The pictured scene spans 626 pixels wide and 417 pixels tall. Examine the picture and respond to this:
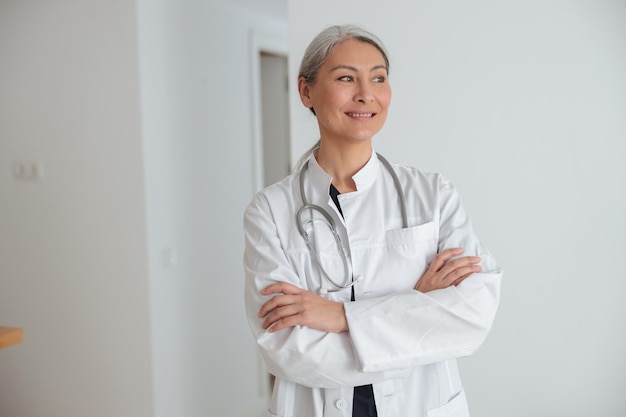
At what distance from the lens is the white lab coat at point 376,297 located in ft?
4.43

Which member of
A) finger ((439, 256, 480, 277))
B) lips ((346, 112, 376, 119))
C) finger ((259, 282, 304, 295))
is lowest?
finger ((259, 282, 304, 295))

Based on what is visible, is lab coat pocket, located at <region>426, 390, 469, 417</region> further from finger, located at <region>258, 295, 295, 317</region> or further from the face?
the face

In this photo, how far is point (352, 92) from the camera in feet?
4.81

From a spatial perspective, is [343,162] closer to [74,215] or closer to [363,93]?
[363,93]

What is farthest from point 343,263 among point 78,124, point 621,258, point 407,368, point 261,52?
point 261,52

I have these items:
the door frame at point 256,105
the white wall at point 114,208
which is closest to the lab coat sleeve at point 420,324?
the white wall at point 114,208

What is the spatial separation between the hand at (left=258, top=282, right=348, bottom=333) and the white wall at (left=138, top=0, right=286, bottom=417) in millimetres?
1807

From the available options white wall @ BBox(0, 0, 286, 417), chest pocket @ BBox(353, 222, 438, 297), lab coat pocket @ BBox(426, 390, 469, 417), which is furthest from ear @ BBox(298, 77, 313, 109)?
white wall @ BBox(0, 0, 286, 417)

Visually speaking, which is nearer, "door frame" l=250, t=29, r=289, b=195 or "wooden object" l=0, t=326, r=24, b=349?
"wooden object" l=0, t=326, r=24, b=349

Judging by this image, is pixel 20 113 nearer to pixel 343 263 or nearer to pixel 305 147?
pixel 305 147

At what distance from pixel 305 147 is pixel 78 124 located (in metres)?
1.28

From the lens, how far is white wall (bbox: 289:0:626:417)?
2082 mm

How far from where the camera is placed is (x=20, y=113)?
3.34m

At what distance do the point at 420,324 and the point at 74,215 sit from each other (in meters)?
2.31
